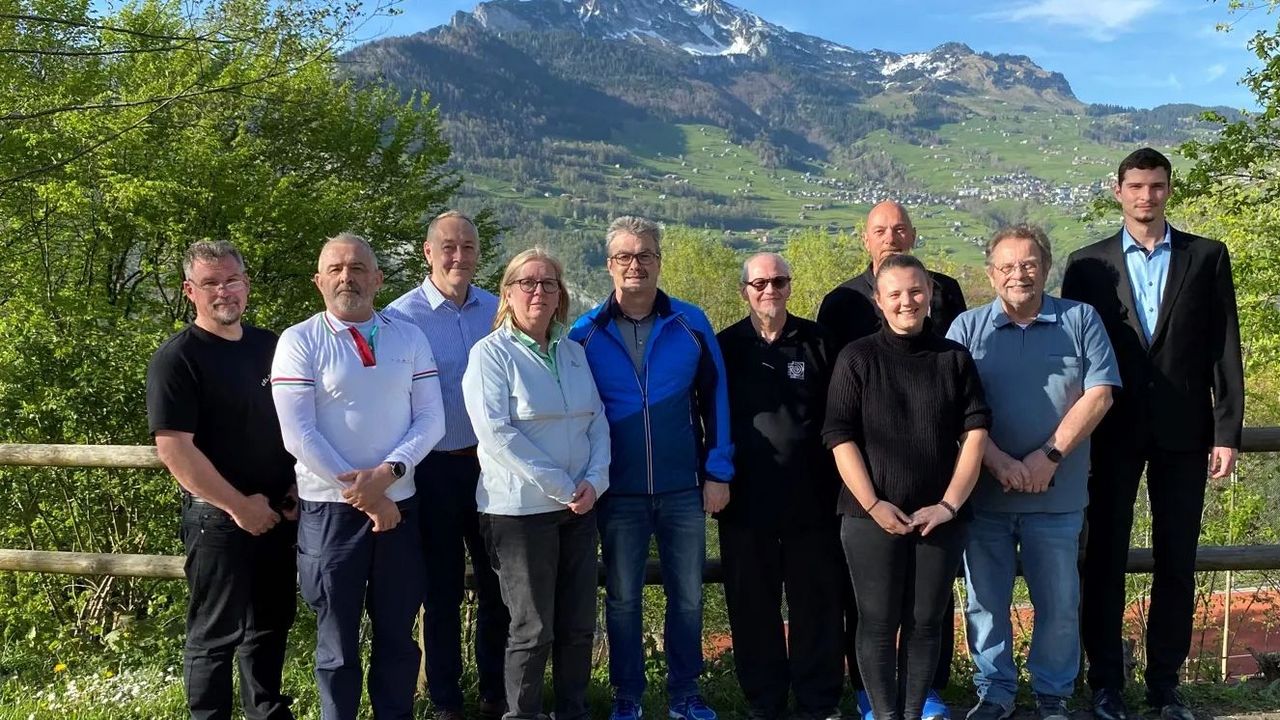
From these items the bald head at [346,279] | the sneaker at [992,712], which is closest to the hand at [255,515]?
the bald head at [346,279]

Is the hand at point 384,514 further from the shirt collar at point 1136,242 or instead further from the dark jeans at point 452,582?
the shirt collar at point 1136,242

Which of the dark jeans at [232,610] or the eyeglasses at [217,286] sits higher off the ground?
the eyeglasses at [217,286]

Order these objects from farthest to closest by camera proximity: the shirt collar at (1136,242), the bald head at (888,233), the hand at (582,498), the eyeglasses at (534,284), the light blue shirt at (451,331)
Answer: the bald head at (888,233) → the shirt collar at (1136,242) → the light blue shirt at (451,331) → the eyeglasses at (534,284) → the hand at (582,498)

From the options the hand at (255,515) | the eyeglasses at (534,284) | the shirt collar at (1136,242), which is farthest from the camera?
the shirt collar at (1136,242)

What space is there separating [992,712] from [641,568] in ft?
5.26

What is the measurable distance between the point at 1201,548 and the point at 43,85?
871 inches

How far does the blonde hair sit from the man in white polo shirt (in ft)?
1.22

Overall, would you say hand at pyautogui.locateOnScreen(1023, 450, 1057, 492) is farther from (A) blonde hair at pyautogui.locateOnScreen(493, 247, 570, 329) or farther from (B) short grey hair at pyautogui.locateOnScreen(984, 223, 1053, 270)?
(A) blonde hair at pyautogui.locateOnScreen(493, 247, 570, 329)

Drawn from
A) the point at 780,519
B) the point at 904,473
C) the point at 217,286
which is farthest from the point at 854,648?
the point at 217,286

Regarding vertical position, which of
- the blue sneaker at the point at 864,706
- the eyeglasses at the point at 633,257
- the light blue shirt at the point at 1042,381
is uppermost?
the eyeglasses at the point at 633,257

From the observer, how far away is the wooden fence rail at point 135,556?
4184 mm

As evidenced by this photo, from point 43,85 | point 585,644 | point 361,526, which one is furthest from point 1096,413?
point 43,85

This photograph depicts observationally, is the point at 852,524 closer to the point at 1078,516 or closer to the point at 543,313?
the point at 1078,516

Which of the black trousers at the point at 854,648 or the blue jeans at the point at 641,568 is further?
the black trousers at the point at 854,648
